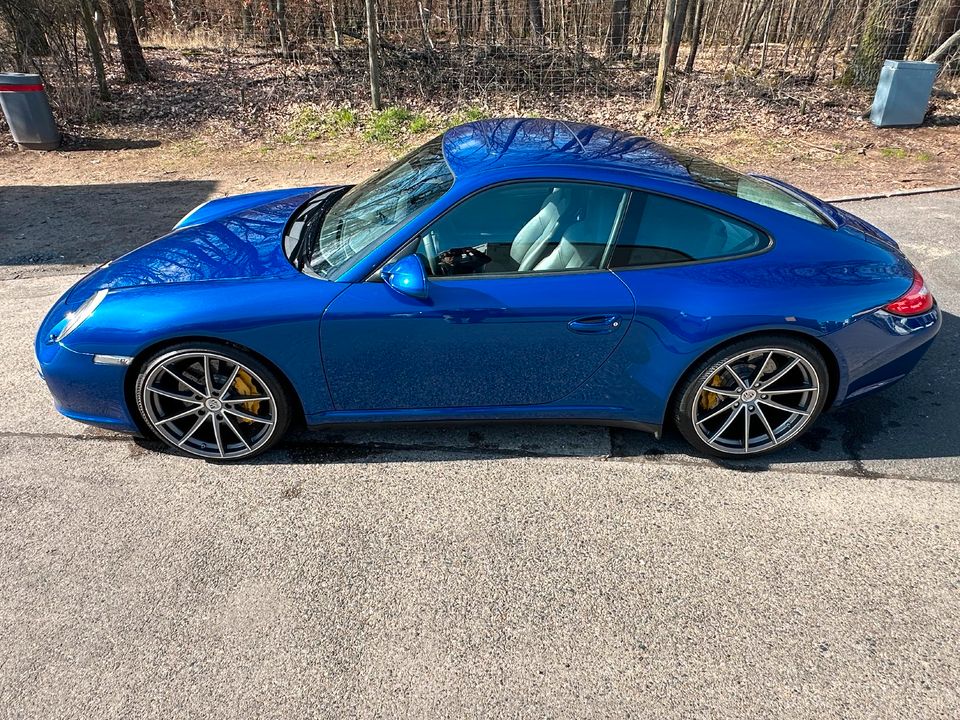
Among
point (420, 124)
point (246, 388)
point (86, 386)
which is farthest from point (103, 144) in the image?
point (246, 388)

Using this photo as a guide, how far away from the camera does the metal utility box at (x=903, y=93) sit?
9031 millimetres

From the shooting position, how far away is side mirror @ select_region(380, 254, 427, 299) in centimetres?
265

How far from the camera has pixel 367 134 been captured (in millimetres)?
9609

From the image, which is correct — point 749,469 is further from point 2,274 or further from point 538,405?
point 2,274

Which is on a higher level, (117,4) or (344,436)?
(117,4)

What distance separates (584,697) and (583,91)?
10.5m

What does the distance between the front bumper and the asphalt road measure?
0.88 ft

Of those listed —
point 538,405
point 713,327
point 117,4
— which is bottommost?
point 538,405

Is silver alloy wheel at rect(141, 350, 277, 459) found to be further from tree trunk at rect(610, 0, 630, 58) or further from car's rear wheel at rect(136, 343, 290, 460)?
tree trunk at rect(610, 0, 630, 58)

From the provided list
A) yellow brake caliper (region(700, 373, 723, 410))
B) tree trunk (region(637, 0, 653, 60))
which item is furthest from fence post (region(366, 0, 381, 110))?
yellow brake caliper (region(700, 373, 723, 410))

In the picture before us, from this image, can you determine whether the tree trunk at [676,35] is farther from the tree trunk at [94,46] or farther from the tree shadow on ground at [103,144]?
the tree trunk at [94,46]

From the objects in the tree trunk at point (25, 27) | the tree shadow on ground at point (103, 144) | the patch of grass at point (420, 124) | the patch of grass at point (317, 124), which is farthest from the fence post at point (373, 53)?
the tree trunk at point (25, 27)

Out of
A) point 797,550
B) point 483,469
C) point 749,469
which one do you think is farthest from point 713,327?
point 483,469

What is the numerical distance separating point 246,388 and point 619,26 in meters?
10.3
